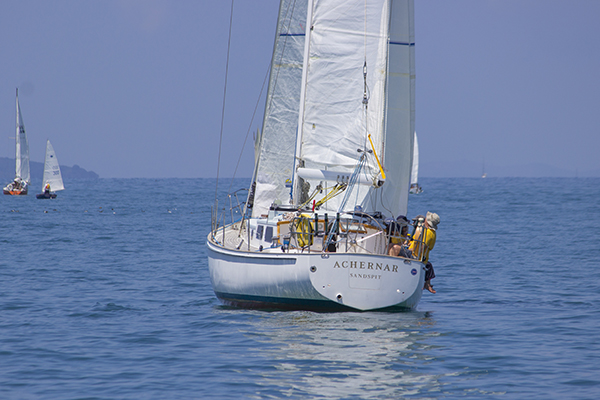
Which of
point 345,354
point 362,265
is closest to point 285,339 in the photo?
point 345,354

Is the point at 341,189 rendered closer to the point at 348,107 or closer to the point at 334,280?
the point at 348,107

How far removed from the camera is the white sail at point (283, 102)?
1938 centimetres

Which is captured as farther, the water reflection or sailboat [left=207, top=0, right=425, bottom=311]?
sailboat [left=207, top=0, right=425, bottom=311]

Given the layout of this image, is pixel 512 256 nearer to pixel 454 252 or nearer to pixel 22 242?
pixel 454 252

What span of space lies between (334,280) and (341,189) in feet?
9.83

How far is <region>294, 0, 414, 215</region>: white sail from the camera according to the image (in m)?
15.7

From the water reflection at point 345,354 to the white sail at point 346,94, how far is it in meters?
3.21

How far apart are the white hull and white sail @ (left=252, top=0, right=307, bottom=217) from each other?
526cm

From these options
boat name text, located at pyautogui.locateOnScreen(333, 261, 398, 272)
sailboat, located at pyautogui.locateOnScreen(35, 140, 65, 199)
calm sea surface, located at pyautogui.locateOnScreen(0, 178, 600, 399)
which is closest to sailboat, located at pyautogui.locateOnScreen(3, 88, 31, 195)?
sailboat, located at pyautogui.locateOnScreen(35, 140, 65, 199)

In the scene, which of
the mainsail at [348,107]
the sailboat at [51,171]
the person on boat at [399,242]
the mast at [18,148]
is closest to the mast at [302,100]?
the mainsail at [348,107]

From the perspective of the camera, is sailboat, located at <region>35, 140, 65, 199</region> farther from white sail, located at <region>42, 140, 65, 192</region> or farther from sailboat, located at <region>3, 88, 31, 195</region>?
sailboat, located at <region>3, 88, 31, 195</region>

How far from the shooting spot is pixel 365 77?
1570 centimetres

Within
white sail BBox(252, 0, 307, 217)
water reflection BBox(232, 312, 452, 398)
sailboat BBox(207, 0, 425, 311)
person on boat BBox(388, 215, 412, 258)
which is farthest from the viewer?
white sail BBox(252, 0, 307, 217)

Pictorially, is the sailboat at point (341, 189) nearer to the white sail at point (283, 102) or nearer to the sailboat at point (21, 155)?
the white sail at point (283, 102)
